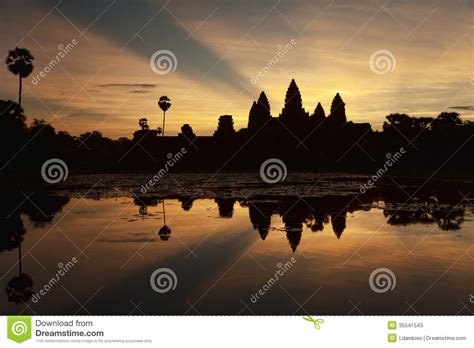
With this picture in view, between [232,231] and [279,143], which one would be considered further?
[279,143]

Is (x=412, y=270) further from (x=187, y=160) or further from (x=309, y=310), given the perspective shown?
(x=187, y=160)

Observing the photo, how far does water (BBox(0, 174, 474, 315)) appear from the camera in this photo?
7.96 metres

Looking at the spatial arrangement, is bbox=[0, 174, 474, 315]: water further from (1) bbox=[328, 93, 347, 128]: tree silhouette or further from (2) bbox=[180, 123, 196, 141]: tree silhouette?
(1) bbox=[328, 93, 347, 128]: tree silhouette

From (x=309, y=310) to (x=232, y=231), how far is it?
7.38 metres

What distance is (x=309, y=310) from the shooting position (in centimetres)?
754

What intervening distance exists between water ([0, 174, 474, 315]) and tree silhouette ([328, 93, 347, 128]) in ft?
290

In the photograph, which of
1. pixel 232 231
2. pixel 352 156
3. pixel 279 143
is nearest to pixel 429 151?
pixel 352 156

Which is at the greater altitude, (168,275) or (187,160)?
(187,160)
